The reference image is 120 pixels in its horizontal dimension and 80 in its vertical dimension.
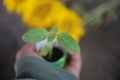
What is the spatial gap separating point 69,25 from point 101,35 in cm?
30

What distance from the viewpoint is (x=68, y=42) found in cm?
56

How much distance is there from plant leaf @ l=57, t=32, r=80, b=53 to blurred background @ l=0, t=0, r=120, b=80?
14.5 inches

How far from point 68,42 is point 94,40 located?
531mm

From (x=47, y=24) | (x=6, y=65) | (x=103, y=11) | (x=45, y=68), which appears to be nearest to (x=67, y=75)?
(x=45, y=68)

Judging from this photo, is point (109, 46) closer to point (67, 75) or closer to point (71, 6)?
point (71, 6)

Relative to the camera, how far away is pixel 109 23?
1112 millimetres

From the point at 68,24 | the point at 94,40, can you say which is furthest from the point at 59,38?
the point at 94,40

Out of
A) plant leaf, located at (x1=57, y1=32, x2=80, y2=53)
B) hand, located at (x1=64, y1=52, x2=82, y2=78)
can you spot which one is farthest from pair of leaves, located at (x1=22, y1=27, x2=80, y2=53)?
hand, located at (x1=64, y1=52, x2=82, y2=78)

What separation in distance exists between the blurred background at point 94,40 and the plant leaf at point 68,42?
1.21ft

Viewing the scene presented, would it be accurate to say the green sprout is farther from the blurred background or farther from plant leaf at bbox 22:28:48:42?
the blurred background

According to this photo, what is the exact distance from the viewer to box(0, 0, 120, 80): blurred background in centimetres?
93

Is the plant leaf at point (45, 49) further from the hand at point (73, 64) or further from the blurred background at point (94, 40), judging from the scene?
the blurred background at point (94, 40)

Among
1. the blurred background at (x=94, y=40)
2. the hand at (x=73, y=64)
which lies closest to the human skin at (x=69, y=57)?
the hand at (x=73, y=64)

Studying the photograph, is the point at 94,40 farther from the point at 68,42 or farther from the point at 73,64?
the point at 68,42
